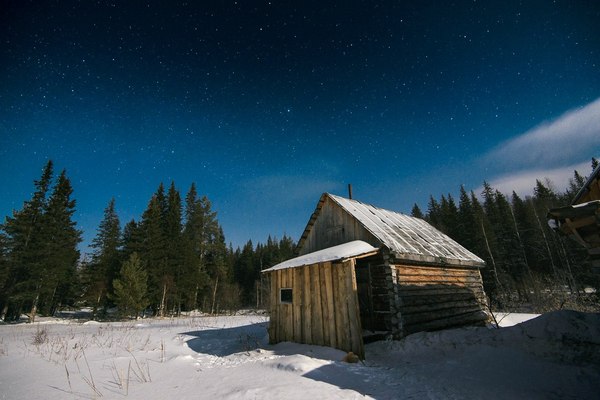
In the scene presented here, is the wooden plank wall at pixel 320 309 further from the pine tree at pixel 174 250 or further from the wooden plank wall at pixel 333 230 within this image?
Answer: the pine tree at pixel 174 250

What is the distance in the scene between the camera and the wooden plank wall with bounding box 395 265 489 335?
10820mm

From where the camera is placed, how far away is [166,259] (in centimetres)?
3241

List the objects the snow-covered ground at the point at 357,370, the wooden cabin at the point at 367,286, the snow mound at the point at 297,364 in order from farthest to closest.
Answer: the wooden cabin at the point at 367,286
the snow mound at the point at 297,364
the snow-covered ground at the point at 357,370

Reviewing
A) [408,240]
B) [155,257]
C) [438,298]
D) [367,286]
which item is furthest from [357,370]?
[155,257]

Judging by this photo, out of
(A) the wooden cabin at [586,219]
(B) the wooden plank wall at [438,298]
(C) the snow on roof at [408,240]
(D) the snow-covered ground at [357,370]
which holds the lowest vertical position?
(D) the snow-covered ground at [357,370]

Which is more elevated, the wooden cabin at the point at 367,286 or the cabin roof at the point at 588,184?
the cabin roof at the point at 588,184

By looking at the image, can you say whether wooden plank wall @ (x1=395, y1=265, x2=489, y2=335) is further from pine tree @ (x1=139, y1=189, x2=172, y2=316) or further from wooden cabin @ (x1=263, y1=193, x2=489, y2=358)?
pine tree @ (x1=139, y1=189, x2=172, y2=316)

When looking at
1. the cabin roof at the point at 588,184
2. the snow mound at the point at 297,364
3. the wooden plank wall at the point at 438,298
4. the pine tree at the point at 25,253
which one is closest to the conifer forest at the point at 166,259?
the pine tree at the point at 25,253

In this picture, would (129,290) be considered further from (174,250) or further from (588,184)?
(588,184)

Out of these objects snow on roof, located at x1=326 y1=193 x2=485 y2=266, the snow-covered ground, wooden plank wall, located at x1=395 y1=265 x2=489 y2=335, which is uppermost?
snow on roof, located at x1=326 y1=193 x2=485 y2=266

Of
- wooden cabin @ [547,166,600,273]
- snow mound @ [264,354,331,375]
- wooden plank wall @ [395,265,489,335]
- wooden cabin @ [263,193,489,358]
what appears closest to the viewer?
wooden cabin @ [547,166,600,273]

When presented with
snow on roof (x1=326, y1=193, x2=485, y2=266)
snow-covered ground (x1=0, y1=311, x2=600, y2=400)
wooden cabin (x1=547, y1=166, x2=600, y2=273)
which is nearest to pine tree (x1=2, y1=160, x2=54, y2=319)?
snow-covered ground (x1=0, y1=311, x2=600, y2=400)

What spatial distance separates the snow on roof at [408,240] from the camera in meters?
11.5

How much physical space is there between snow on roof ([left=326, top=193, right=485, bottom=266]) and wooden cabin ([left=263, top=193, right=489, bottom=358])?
0.18 feet
